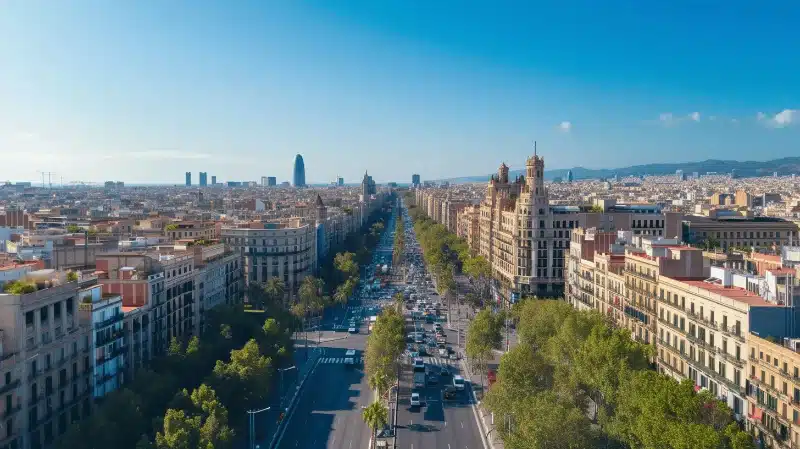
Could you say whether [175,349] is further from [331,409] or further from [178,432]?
[178,432]

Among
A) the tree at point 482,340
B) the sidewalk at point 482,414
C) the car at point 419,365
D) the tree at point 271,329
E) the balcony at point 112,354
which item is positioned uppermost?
the balcony at point 112,354

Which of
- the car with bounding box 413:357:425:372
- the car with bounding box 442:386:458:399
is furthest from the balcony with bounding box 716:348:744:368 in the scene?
the car with bounding box 413:357:425:372

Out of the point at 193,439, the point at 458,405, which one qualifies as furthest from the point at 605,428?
the point at 193,439

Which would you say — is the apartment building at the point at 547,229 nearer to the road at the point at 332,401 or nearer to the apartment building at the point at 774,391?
the road at the point at 332,401

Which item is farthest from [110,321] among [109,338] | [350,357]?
[350,357]

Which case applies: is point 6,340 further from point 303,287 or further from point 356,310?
point 356,310

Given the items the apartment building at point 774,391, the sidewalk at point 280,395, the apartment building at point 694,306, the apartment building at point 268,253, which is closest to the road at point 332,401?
the sidewalk at point 280,395
